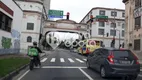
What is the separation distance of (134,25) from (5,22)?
20433 millimetres

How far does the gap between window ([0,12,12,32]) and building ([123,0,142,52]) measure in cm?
1892

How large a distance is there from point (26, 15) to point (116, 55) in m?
48.8

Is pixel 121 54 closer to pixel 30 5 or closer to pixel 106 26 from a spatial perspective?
pixel 30 5

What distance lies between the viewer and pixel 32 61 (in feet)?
42.8

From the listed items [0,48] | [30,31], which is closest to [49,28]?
[30,31]

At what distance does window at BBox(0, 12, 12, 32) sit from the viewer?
23.5 meters

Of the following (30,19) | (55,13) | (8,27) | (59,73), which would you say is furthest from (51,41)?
(59,73)

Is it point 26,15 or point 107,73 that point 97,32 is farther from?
point 107,73

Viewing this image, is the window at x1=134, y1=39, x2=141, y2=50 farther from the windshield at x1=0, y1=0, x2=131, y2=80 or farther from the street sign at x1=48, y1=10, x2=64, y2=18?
the street sign at x1=48, y1=10, x2=64, y2=18

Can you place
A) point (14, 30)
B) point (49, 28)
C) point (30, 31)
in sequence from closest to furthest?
point (14, 30), point (30, 31), point (49, 28)

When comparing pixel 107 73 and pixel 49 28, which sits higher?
pixel 49 28

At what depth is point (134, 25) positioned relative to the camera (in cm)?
3394

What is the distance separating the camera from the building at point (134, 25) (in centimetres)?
3175

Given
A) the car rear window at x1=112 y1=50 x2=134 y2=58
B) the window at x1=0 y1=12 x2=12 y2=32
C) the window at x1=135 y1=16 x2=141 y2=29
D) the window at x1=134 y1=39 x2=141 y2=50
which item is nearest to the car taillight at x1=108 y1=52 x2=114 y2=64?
the car rear window at x1=112 y1=50 x2=134 y2=58
